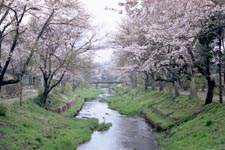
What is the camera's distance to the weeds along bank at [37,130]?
16.0 meters

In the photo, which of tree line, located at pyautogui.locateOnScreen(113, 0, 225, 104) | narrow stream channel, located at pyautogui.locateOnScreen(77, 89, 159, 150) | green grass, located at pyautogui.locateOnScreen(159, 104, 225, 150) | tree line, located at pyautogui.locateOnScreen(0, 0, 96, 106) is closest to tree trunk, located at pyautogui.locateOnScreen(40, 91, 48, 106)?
tree line, located at pyautogui.locateOnScreen(0, 0, 96, 106)

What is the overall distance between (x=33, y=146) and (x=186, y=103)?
14.8 m

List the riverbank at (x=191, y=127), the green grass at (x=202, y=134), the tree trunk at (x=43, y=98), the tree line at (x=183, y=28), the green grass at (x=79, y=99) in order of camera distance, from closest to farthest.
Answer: the tree line at (x=183, y=28), the green grass at (x=202, y=134), the riverbank at (x=191, y=127), the tree trunk at (x=43, y=98), the green grass at (x=79, y=99)

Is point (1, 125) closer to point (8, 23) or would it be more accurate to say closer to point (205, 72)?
point (8, 23)

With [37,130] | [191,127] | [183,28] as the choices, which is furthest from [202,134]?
[37,130]

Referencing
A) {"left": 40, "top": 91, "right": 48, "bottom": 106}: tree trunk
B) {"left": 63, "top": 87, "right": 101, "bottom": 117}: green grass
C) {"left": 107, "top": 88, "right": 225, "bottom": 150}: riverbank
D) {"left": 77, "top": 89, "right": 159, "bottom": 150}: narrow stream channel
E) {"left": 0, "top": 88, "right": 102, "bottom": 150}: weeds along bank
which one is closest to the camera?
{"left": 107, "top": 88, "right": 225, "bottom": 150}: riverbank

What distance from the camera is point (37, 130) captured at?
62.8 feet

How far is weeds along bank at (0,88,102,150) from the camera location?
1602cm

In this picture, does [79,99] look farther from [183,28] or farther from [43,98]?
[183,28]

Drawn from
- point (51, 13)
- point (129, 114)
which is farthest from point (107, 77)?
point (51, 13)

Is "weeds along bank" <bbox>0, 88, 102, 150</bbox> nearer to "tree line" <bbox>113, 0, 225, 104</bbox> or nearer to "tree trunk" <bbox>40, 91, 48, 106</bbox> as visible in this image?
"tree trunk" <bbox>40, 91, 48, 106</bbox>

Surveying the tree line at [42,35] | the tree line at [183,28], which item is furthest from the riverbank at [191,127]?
the tree line at [42,35]

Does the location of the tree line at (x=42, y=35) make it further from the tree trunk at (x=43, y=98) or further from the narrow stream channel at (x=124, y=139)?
the narrow stream channel at (x=124, y=139)

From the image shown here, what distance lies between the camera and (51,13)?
17.3 meters
